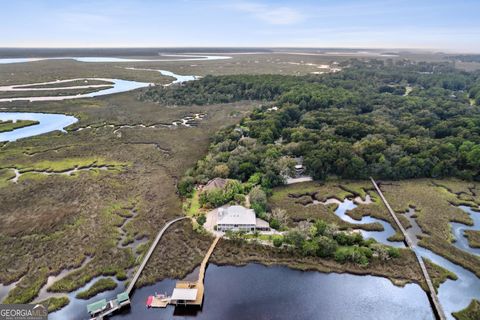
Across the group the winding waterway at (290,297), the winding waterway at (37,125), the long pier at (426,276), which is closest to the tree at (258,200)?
the winding waterway at (290,297)

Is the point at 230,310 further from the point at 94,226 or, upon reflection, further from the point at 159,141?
the point at 159,141

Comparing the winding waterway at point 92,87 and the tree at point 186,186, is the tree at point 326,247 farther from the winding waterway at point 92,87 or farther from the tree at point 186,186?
the winding waterway at point 92,87

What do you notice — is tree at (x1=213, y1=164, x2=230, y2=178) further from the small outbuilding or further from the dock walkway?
the small outbuilding

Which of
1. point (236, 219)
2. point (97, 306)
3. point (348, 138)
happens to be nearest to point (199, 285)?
point (97, 306)

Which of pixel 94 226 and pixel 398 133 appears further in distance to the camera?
pixel 398 133

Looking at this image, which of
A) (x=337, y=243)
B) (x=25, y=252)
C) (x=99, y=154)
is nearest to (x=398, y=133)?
(x=337, y=243)

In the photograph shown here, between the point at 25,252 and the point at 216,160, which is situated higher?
the point at 216,160
